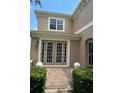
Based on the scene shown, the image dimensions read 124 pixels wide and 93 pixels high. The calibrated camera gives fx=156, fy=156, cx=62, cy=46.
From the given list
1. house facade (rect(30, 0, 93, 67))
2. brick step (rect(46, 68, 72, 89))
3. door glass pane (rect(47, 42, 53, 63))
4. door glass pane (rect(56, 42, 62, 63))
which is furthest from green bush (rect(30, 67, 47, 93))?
door glass pane (rect(56, 42, 62, 63))

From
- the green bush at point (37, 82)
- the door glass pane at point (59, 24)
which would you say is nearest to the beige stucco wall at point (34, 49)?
the door glass pane at point (59, 24)

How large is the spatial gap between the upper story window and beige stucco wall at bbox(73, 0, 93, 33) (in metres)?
1.48

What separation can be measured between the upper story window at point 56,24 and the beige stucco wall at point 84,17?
1475mm

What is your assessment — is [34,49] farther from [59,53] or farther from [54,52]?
[59,53]

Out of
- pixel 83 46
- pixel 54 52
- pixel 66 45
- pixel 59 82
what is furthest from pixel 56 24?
pixel 59 82

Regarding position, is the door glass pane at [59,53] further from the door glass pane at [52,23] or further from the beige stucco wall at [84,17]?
the door glass pane at [52,23]

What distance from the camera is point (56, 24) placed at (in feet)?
56.2

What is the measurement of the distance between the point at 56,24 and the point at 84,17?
3.63 metres

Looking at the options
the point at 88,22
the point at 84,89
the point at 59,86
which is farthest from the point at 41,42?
the point at 84,89
